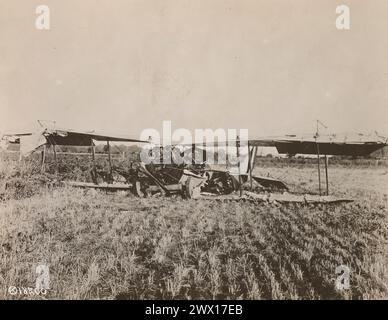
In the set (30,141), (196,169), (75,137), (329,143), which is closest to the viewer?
(30,141)

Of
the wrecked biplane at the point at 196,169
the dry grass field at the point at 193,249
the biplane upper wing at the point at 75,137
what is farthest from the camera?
the wrecked biplane at the point at 196,169

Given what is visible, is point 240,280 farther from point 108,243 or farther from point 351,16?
point 351,16

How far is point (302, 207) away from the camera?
5949 mm

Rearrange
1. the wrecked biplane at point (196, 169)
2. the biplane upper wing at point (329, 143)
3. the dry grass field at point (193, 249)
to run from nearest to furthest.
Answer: the dry grass field at point (193, 249)
the biplane upper wing at point (329, 143)
the wrecked biplane at point (196, 169)

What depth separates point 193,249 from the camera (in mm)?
4355

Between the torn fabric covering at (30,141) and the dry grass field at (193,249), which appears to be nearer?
the dry grass field at (193,249)

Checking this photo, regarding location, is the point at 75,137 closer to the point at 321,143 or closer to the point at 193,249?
the point at 193,249

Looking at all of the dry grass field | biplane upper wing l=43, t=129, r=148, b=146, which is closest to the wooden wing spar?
the dry grass field

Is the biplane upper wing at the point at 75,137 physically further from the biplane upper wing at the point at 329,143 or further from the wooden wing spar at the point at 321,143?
the biplane upper wing at the point at 329,143

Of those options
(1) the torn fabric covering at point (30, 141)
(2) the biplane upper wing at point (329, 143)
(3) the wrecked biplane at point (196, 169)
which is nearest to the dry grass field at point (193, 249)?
(1) the torn fabric covering at point (30, 141)

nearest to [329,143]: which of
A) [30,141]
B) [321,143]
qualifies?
[321,143]

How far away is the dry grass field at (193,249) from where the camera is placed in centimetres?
387

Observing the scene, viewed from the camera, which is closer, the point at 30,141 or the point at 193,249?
the point at 193,249
